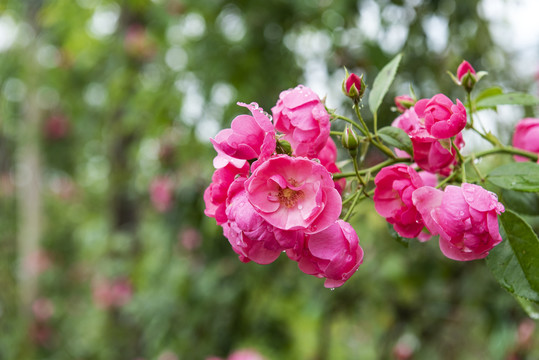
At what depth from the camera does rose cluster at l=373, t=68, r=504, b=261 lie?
1.46ft

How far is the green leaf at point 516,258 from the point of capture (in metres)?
0.46

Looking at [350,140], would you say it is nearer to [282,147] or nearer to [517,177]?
[282,147]

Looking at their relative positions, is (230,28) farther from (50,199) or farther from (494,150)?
(50,199)

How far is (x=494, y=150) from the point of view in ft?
1.88

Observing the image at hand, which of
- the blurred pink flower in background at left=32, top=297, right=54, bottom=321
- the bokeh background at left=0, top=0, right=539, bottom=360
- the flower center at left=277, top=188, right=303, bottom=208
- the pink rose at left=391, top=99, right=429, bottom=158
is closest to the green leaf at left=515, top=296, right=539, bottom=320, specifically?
the pink rose at left=391, top=99, right=429, bottom=158

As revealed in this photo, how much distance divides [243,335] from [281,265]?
32cm

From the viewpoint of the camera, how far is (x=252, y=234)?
45cm

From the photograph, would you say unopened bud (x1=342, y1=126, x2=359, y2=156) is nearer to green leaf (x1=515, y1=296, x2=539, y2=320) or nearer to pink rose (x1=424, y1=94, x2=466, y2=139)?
pink rose (x1=424, y1=94, x2=466, y2=139)

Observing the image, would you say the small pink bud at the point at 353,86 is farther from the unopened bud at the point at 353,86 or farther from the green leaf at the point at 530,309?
the green leaf at the point at 530,309

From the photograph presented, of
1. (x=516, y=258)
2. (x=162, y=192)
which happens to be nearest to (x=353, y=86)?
(x=516, y=258)

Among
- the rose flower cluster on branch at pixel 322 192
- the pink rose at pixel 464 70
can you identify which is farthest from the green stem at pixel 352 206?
the pink rose at pixel 464 70

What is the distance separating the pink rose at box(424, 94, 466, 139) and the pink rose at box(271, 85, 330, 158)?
0.33 ft

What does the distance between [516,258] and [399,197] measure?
12 centimetres

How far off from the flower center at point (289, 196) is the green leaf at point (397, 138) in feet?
0.49
